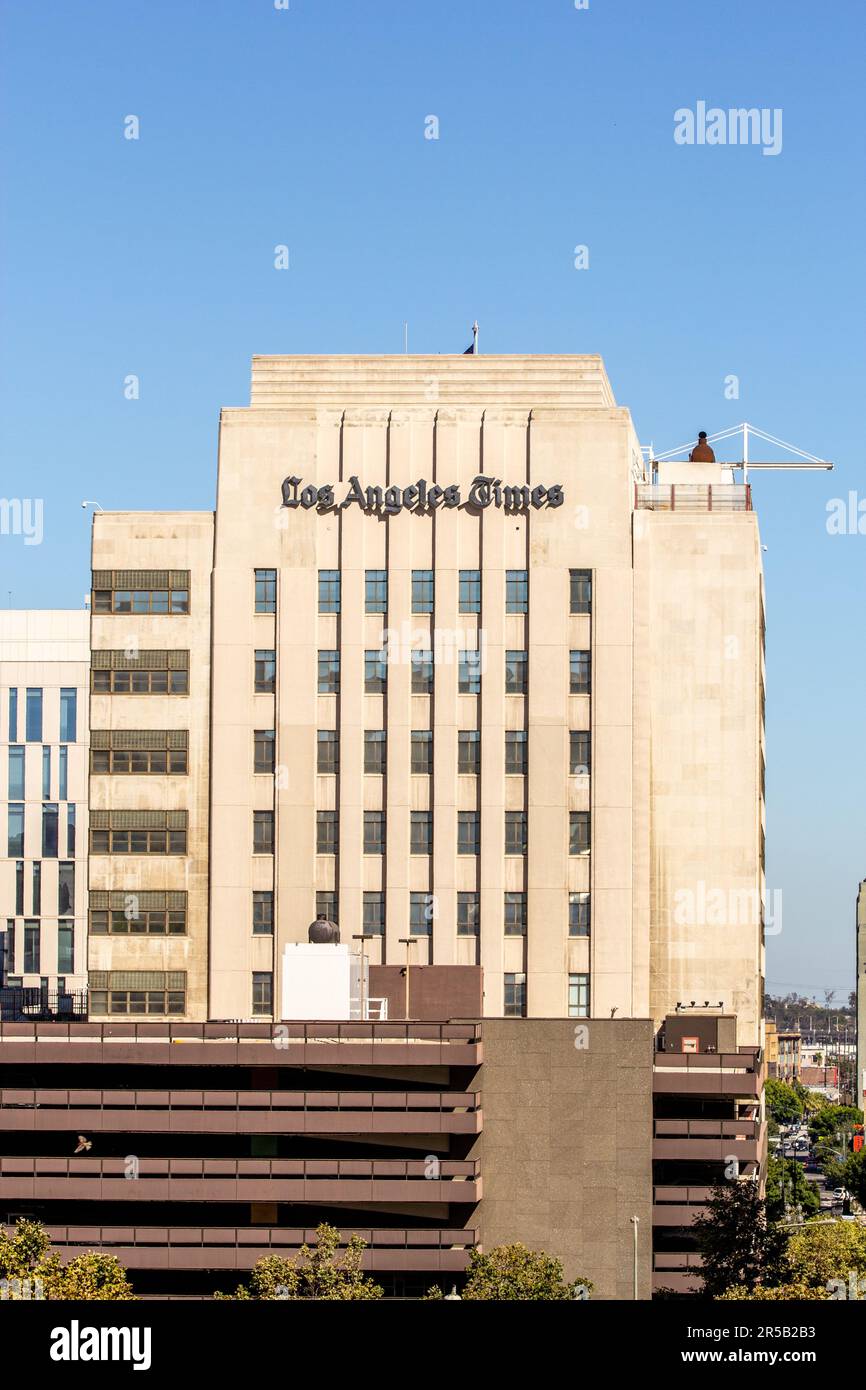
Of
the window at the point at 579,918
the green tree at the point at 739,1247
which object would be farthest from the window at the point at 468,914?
the green tree at the point at 739,1247

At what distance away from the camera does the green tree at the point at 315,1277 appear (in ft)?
316

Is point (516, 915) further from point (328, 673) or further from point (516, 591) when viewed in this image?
point (516, 591)

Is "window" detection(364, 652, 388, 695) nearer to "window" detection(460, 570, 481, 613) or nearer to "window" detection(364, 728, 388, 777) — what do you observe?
"window" detection(364, 728, 388, 777)

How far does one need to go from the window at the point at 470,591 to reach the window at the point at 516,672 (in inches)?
141

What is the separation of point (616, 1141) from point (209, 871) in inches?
1239

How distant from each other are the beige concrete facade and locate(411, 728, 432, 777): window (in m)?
0.30

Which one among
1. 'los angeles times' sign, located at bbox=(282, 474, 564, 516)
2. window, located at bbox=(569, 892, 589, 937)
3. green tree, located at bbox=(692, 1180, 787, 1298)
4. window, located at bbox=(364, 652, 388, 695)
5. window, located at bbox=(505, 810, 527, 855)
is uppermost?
'los angeles times' sign, located at bbox=(282, 474, 564, 516)

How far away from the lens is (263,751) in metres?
130

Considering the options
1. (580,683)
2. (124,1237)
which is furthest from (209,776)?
(124,1237)

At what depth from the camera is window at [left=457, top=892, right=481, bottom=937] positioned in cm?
12662

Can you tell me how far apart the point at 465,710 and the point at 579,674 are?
286 inches

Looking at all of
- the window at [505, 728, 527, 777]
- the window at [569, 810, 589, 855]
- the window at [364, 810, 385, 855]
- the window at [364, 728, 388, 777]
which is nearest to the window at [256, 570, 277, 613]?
the window at [364, 728, 388, 777]
